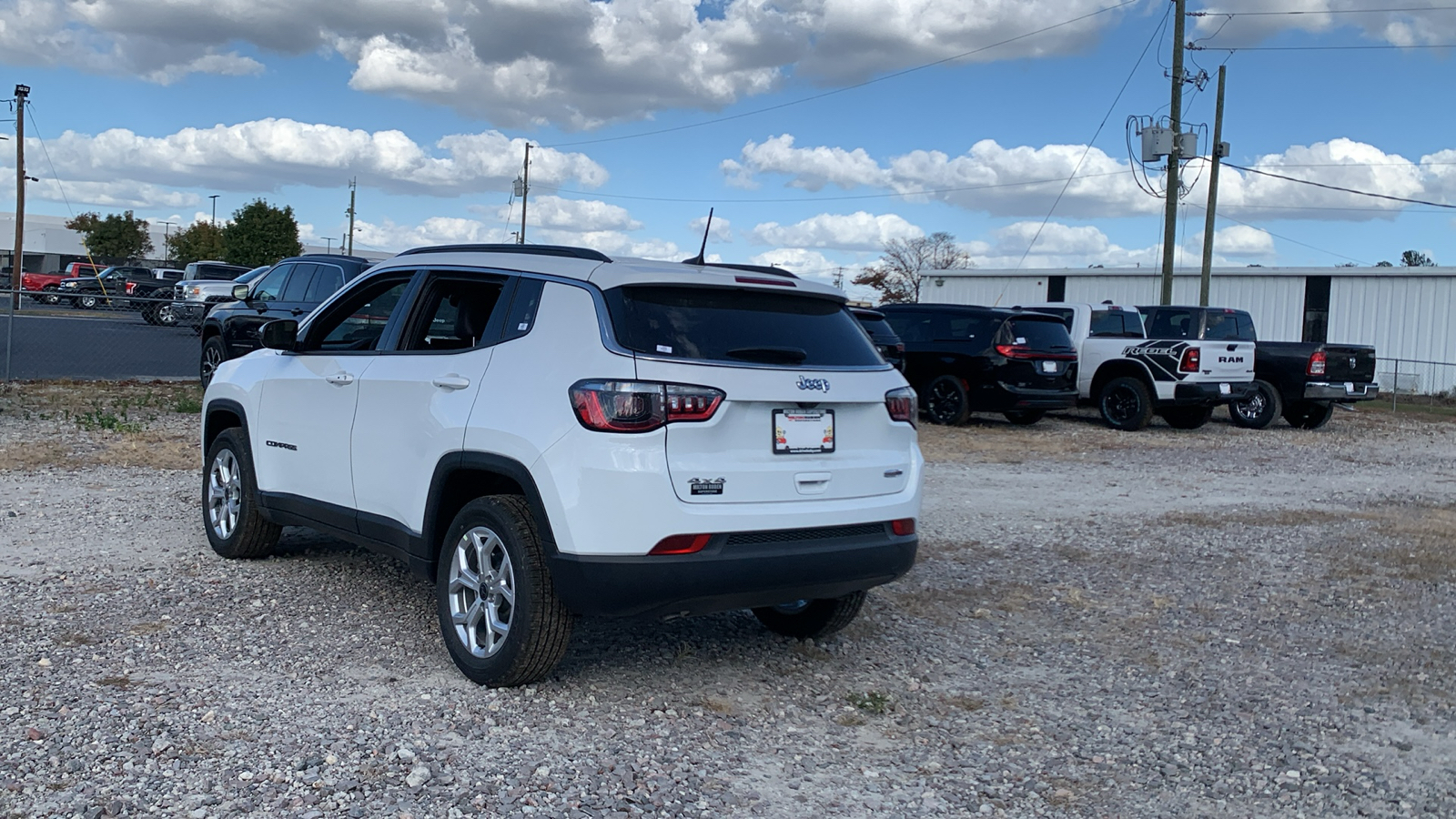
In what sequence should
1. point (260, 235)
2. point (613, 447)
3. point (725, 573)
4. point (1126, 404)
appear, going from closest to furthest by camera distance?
1. point (613, 447)
2. point (725, 573)
3. point (1126, 404)
4. point (260, 235)

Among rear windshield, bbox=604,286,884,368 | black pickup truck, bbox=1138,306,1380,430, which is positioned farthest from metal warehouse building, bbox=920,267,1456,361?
rear windshield, bbox=604,286,884,368

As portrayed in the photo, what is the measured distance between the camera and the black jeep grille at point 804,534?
450cm

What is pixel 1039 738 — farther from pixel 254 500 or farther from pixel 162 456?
pixel 162 456

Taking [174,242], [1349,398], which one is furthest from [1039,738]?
[174,242]

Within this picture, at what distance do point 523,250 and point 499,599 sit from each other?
4.85 ft

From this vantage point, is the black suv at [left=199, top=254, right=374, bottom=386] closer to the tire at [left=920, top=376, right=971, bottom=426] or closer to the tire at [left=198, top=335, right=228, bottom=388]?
the tire at [left=198, top=335, right=228, bottom=388]

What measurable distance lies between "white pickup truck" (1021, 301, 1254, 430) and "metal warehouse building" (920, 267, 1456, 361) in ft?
48.2

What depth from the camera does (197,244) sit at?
87.2 metres

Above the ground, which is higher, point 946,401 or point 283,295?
point 283,295

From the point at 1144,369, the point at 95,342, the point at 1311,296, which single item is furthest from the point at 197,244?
the point at 1144,369

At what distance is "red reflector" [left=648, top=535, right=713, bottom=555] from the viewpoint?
4352 mm

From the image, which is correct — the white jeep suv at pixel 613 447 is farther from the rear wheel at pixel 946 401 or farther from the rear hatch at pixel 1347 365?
the rear hatch at pixel 1347 365

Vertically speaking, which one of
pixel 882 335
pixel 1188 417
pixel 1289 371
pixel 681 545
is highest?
pixel 882 335

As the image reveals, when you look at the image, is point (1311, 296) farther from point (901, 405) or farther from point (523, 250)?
point (523, 250)
